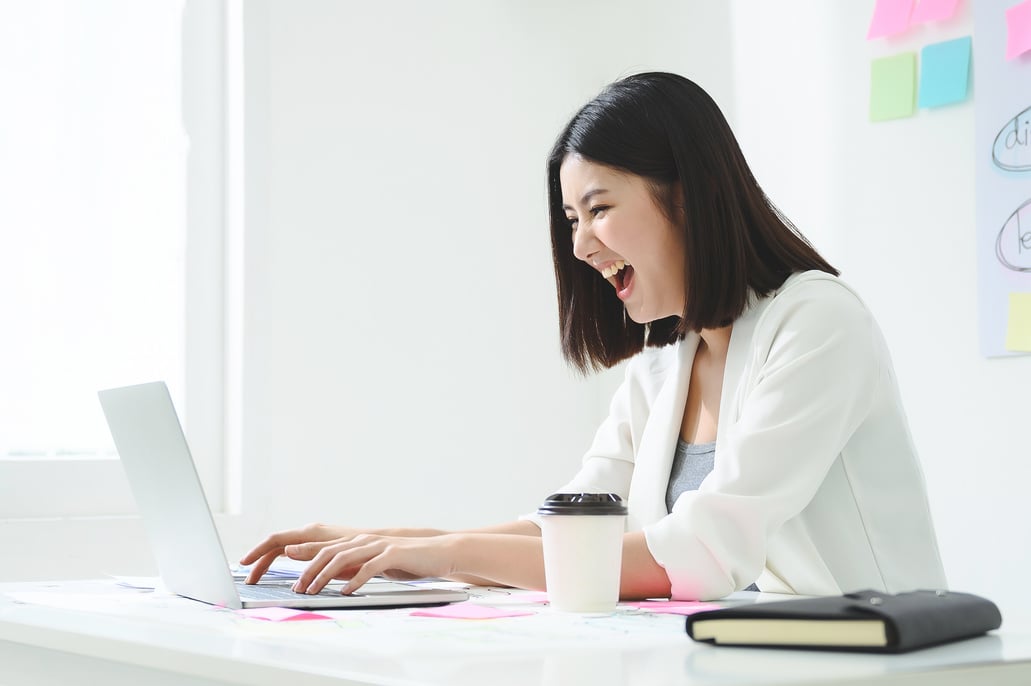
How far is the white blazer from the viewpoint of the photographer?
3.67 ft

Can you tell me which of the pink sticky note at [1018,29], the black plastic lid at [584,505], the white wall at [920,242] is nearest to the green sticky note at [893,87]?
the white wall at [920,242]

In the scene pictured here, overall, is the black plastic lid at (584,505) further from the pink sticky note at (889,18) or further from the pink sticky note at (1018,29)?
the pink sticky note at (889,18)

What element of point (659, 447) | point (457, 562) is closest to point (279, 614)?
Answer: point (457, 562)

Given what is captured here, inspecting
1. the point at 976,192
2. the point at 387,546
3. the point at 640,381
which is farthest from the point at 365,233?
the point at 387,546

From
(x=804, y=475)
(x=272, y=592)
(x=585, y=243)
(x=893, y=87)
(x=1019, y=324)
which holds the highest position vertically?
(x=893, y=87)

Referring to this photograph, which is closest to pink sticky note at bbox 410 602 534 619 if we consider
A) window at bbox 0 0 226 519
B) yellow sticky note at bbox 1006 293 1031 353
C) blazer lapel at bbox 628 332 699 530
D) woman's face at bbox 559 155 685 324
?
blazer lapel at bbox 628 332 699 530

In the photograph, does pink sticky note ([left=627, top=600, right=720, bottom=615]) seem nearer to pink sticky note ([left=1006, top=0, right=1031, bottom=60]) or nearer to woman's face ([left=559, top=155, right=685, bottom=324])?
woman's face ([left=559, top=155, right=685, bottom=324])

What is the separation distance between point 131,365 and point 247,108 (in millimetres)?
597

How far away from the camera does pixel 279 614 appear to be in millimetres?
938

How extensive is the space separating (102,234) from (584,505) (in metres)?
1.66

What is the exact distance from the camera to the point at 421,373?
2.64m

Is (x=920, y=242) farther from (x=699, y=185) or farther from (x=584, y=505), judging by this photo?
(x=584, y=505)

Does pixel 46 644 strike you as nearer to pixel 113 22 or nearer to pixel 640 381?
pixel 640 381

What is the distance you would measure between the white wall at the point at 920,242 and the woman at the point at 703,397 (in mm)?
671
